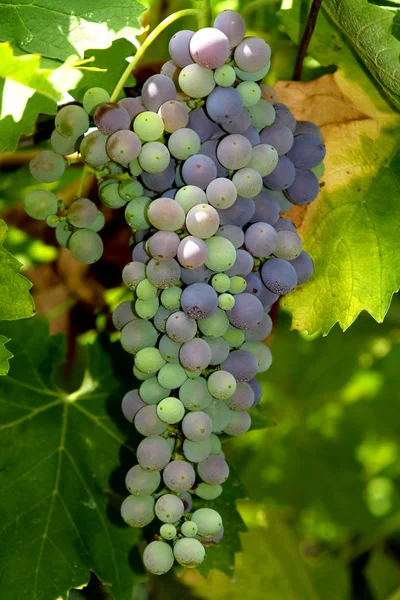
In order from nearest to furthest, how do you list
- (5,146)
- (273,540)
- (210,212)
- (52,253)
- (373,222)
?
(210,212) < (5,146) < (373,222) < (52,253) < (273,540)

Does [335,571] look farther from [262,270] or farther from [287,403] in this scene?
[262,270]

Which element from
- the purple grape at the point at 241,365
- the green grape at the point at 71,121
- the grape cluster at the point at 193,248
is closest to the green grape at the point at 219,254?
the grape cluster at the point at 193,248

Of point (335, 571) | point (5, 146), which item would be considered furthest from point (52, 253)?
point (335, 571)

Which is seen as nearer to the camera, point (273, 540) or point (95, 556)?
point (95, 556)

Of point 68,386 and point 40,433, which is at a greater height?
point 40,433

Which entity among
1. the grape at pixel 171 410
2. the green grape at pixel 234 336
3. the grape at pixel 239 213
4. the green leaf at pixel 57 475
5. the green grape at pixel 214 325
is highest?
the grape at pixel 239 213

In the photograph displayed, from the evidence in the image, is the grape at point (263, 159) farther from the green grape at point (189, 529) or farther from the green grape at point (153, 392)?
the green grape at point (189, 529)

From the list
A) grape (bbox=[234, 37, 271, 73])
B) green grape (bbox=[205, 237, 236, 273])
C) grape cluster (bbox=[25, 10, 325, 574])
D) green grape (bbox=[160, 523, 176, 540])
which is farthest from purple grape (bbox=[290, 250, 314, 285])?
green grape (bbox=[160, 523, 176, 540])
